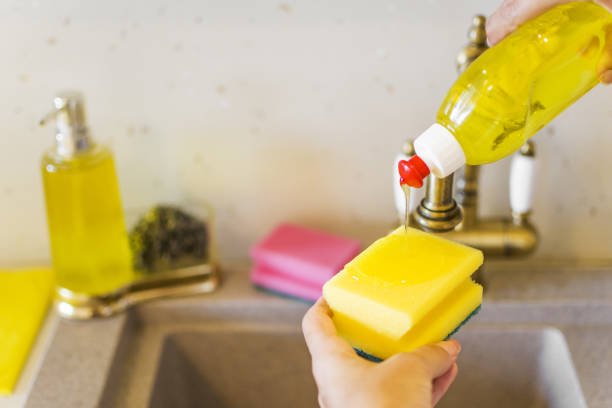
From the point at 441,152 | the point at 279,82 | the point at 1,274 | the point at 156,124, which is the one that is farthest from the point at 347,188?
the point at 1,274

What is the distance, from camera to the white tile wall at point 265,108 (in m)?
0.90

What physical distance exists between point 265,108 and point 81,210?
29cm

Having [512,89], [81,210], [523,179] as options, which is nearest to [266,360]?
[81,210]

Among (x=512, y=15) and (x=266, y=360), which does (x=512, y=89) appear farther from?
(x=266, y=360)

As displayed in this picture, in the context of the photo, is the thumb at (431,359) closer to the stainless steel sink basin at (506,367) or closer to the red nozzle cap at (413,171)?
the red nozzle cap at (413,171)

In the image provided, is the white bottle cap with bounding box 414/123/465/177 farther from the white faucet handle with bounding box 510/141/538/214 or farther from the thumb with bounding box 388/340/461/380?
the white faucet handle with bounding box 510/141/538/214

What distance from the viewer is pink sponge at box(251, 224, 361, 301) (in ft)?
3.10

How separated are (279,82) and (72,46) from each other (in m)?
0.29

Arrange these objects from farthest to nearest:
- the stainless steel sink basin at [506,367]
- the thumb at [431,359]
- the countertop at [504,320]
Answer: the stainless steel sink basin at [506,367] → the countertop at [504,320] → the thumb at [431,359]

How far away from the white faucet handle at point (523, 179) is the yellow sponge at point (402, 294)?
0.26 metres

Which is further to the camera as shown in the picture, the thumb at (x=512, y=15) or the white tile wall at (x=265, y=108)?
the white tile wall at (x=265, y=108)

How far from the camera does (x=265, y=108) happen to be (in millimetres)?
959

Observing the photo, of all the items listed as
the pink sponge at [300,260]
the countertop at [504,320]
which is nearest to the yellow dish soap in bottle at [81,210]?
the countertop at [504,320]

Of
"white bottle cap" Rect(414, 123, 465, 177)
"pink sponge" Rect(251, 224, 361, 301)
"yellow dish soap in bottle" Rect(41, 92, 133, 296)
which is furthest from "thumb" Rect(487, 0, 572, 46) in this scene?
"yellow dish soap in bottle" Rect(41, 92, 133, 296)
